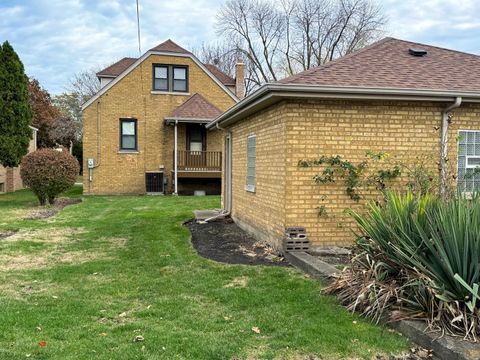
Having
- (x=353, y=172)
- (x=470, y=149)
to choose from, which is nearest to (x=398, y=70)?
(x=470, y=149)

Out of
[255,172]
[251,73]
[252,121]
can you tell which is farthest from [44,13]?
[251,73]

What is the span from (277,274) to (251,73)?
123ft

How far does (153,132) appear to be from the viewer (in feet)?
75.5

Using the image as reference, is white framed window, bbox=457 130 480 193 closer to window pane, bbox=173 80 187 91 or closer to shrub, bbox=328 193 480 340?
shrub, bbox=328 193 480 340

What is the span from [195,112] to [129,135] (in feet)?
11.5

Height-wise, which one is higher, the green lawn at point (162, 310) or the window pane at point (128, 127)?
the window pane at point (128, 127)

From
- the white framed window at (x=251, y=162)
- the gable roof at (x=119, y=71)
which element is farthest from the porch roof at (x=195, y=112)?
the white framed window at (x=251, y=162)

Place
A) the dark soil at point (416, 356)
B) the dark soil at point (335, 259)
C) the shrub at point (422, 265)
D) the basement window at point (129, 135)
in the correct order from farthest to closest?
1. the basement window at point (129, 135)
2. the dark soil at point (335, 259)
3. the shrub at point (422, 265)
4. the dark soil at point (416, 356)

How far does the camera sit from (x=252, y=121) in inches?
392

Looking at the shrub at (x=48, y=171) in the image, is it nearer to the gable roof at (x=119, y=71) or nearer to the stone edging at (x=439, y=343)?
the gable roof at (x=119, y=71)

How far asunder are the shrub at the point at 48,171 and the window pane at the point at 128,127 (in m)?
5.96

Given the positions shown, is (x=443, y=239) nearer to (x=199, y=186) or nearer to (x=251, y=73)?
(x=199, y=186)

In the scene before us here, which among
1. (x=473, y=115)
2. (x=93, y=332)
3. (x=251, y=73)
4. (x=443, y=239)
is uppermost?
(x=251, y=73)

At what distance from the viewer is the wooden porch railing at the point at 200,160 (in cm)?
2261
